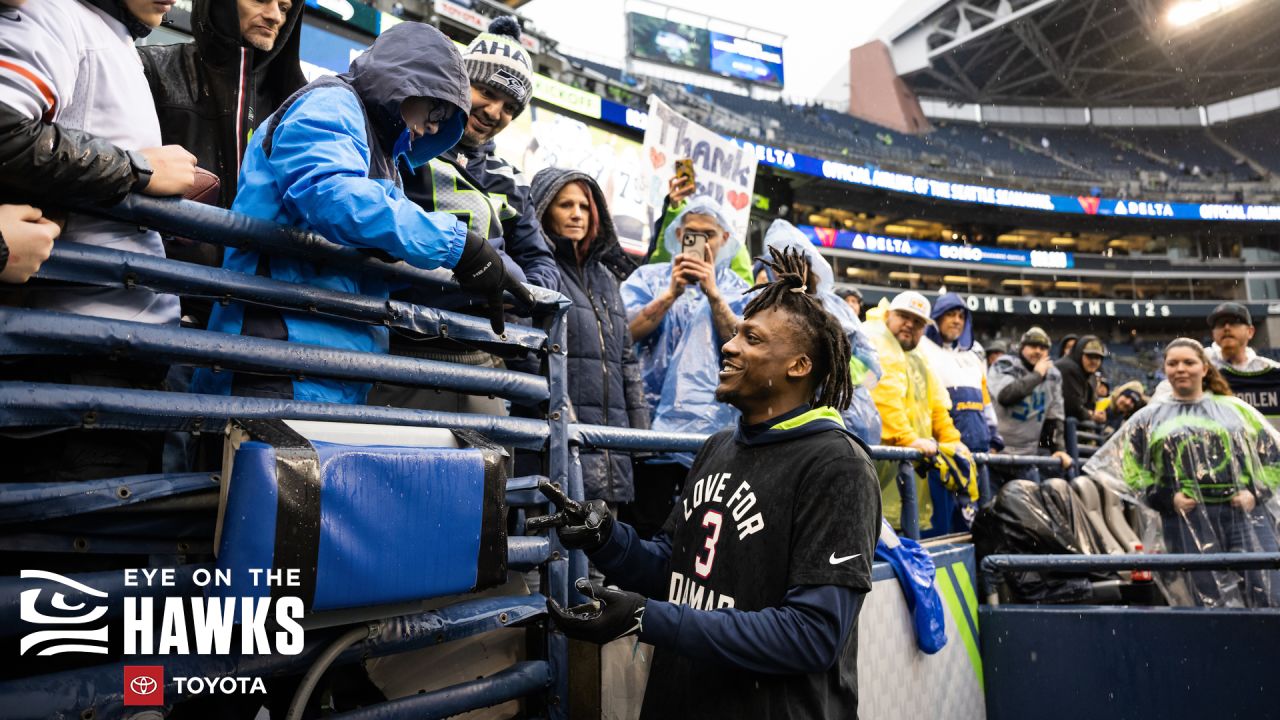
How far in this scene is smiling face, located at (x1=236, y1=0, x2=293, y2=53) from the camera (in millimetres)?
2447

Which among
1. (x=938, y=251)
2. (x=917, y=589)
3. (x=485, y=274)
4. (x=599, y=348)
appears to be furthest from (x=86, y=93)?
(x=938, y=251)

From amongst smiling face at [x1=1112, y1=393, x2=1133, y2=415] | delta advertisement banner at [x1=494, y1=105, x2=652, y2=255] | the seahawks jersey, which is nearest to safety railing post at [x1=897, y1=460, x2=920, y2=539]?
the seahawks jersey

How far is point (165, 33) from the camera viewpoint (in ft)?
35.0

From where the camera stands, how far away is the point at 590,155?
1517cm

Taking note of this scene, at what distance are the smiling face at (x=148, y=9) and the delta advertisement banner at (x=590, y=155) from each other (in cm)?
1195

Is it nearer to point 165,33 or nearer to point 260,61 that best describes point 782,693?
point 260,61

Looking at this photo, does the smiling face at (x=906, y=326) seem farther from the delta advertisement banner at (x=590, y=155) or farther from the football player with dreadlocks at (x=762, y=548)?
the delta advertisement banner at (x=590, y=155)

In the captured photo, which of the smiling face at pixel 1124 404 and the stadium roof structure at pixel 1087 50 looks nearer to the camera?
the smiling face at pixel 1124 404

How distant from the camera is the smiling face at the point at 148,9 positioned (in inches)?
74.0

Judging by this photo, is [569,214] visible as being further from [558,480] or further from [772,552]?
[772,552]

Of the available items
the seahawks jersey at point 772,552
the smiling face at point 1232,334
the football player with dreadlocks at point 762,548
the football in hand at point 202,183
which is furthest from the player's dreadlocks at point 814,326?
the smiling face at point 1232,334

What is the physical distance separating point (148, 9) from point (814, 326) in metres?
1.78

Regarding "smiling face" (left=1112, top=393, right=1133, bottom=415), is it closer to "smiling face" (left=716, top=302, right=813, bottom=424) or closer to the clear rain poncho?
the clear rain poncho

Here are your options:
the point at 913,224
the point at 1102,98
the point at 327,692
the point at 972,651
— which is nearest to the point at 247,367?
the point at 327,692
